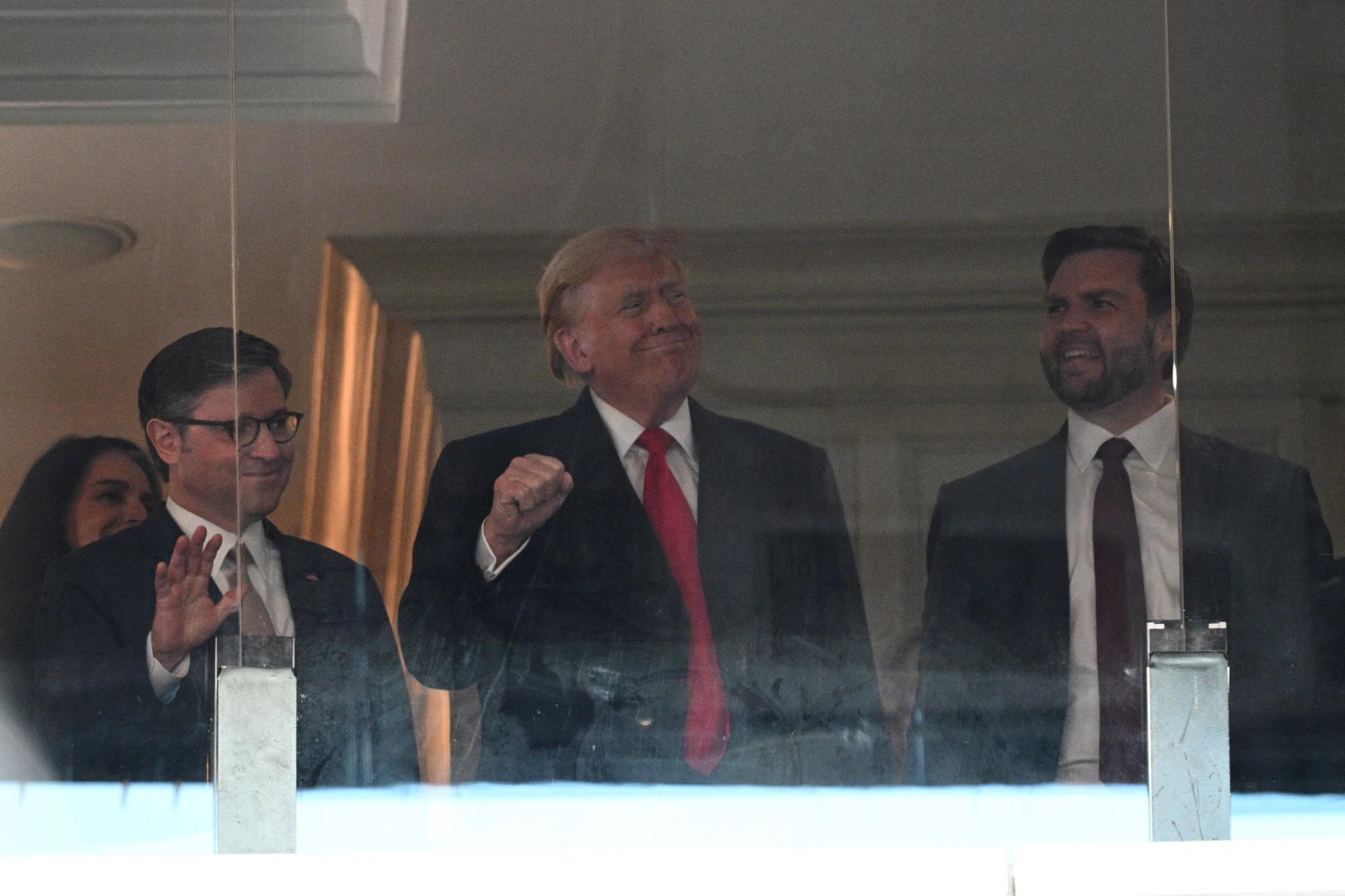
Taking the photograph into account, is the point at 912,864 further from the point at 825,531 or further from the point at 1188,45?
the point at 1188,45

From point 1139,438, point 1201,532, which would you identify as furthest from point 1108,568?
point 1139,438

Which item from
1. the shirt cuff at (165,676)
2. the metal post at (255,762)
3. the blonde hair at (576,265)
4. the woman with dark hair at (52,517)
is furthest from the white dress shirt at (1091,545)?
the woman with dark hair at (52,517)

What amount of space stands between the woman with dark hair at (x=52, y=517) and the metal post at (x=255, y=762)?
2.41ft

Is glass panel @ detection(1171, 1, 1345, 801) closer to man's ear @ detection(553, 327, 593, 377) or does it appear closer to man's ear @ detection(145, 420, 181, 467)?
man's ear @ detection(553, 327, 593, 377)

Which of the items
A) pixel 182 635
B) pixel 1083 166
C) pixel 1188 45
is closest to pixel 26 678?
pixel 182 635

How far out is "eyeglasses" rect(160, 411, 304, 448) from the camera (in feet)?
17.3

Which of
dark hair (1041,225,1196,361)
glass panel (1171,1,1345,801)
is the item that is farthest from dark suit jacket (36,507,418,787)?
glass panel (1171,1,1345,801)

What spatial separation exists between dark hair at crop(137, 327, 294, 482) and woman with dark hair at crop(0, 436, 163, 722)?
0.12 meters

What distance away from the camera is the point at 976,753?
518 cm

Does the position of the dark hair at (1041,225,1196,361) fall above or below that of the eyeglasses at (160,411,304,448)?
above

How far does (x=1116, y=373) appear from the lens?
17.2 ft

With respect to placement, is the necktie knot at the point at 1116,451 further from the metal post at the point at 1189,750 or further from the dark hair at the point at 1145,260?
the metal post at the point at 1189,750

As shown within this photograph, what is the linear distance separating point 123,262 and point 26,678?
1.44 meters

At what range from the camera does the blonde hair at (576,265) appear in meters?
5.27
